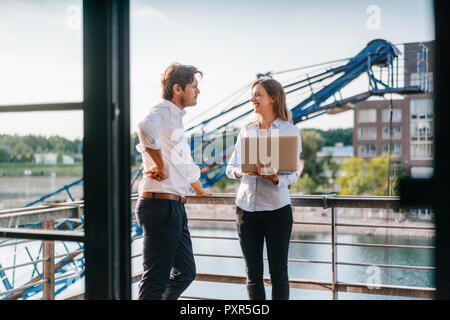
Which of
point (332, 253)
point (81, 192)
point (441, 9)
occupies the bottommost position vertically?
point (332, 253)

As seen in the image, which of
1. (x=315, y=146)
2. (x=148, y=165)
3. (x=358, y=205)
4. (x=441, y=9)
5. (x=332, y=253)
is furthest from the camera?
(x=315, y=146)

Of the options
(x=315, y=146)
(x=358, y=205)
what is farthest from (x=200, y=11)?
(x=315, y=146)

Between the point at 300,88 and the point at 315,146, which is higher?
the point at 300,88

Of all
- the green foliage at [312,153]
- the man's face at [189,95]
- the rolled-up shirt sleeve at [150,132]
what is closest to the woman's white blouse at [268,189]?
the man's face at [189,95]

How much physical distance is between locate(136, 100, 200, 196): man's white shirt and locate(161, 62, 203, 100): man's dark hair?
0.06 m

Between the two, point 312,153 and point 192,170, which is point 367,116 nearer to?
point 312,153

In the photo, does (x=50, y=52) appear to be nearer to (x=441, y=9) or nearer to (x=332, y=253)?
(x=441, y=9)

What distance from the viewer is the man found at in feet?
4.73

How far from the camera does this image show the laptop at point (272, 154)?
5.49 ft

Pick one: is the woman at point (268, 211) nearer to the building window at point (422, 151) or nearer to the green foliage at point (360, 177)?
the building window at point (422, 151)

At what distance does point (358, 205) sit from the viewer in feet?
7.20

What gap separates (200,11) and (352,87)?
1982 millimetres
